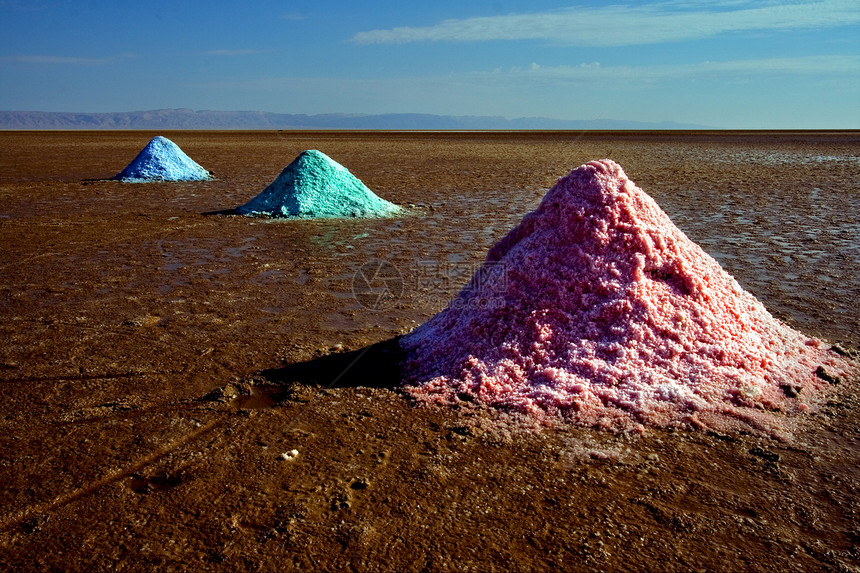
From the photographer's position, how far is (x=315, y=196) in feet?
34.1

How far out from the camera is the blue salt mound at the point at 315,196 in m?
10.2

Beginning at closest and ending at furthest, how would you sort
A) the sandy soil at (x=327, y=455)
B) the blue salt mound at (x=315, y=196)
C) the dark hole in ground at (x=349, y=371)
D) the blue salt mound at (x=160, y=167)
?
the sandy soil at (x=327, y=455)
the dark hole in ground at (x=349, y=371)
the blue salt mound at (x=315, y=196)
the blue salt mound at (x=160, y=167)

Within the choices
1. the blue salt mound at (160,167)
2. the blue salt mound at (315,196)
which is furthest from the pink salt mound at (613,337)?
the blue salt mound at (160,167)

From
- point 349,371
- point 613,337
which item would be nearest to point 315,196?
point 349,371

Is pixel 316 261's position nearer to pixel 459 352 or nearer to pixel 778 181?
pixel 459 352

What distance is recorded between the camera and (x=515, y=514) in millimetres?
2521

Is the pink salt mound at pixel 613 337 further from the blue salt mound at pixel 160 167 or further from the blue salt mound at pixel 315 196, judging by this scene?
the blue salt mound at pixel 160 167

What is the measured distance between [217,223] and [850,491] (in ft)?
28.9

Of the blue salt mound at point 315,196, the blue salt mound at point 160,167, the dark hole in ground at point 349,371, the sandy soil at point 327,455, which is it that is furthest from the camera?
the blue salt mound at point 160,167

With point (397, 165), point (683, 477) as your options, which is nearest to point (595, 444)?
point (683, 477)

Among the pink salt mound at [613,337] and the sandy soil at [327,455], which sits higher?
the pink salt mound at [613,337]

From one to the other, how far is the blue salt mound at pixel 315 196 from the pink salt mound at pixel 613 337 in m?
6.61

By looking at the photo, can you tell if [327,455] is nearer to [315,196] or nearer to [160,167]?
[315,196]

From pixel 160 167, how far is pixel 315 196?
744cm
